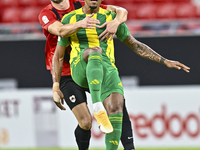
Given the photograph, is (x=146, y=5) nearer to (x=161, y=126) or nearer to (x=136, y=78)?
(x=136, y=78)

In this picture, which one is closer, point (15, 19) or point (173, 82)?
point (173, 82)

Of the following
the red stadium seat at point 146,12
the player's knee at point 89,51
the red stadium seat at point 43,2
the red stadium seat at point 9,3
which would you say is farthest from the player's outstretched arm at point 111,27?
the red stadium seat at point 9,3

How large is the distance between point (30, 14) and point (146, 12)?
8.07 ft

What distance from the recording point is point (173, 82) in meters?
7.57

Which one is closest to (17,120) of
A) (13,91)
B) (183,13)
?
(13,91)

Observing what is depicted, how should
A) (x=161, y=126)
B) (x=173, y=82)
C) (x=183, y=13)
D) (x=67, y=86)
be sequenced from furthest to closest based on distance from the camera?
(x=183, y=13) → (x=173, y=82) → (x=161, y=126) → (x=67, y=86)

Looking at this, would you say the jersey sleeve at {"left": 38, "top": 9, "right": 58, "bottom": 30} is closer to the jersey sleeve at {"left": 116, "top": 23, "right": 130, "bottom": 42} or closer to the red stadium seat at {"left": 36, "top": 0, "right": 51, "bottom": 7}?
the jersey sleeve at {"left": 116, "top": 23, "right": 130, "bottom": 42}

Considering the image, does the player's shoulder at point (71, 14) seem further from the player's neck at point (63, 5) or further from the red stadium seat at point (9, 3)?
the red stadium seat at point (9, 3)

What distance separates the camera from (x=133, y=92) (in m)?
7.09

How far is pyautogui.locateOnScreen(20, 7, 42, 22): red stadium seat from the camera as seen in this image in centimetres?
882

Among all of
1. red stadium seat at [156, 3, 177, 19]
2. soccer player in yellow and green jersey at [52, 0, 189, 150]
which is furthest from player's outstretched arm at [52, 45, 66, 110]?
red stadium seat at [156, 3, 177, 19]

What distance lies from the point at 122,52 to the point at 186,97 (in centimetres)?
143

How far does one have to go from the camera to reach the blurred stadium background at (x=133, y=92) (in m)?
6.98

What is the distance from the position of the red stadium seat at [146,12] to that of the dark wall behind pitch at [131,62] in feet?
4.57
